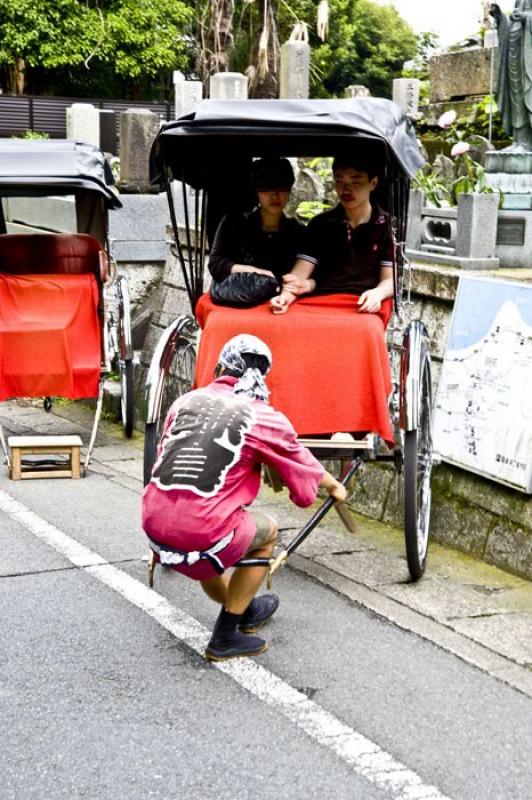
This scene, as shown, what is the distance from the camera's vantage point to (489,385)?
625 cm

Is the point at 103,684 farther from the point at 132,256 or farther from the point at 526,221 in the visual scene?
the point at 132,256

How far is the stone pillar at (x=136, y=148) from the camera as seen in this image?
12.6m

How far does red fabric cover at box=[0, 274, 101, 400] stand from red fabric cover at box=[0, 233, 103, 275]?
1.57ft

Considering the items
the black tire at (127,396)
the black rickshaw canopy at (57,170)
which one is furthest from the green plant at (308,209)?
the black tire at (127,396)

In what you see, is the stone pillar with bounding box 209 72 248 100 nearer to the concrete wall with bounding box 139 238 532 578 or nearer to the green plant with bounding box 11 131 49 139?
the concrete wall with bounding box 139 238 532 578

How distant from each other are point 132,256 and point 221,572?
24.6 feet

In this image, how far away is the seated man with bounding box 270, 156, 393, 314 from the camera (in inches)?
239

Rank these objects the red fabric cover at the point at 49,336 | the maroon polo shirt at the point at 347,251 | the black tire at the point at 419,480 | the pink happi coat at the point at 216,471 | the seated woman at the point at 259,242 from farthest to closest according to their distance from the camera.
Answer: the red fabric cover at the point at 49,336 → the seated woman at the point at 259,242 → the maroon polo shirt at the point at 347,251 → the black tire at the point at 419,480 → the pink happi coat at the point at 216,471

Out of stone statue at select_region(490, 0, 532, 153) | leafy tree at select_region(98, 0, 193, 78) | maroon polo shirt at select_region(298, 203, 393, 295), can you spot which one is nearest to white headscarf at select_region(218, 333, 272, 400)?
maroon polo shirt at select_region(298, 203, 393, 295)

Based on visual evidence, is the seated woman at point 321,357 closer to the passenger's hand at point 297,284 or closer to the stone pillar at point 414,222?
the passenger's hand at point 297,284

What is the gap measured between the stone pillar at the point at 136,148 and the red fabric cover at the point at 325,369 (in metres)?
7.01

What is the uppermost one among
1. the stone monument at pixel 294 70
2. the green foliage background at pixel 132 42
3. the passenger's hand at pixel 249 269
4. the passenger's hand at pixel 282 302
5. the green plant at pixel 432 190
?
the green foliage background at pixel 132 42

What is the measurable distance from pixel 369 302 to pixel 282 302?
426 millimetres

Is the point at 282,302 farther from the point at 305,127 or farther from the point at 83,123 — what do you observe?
the point at 83,123
